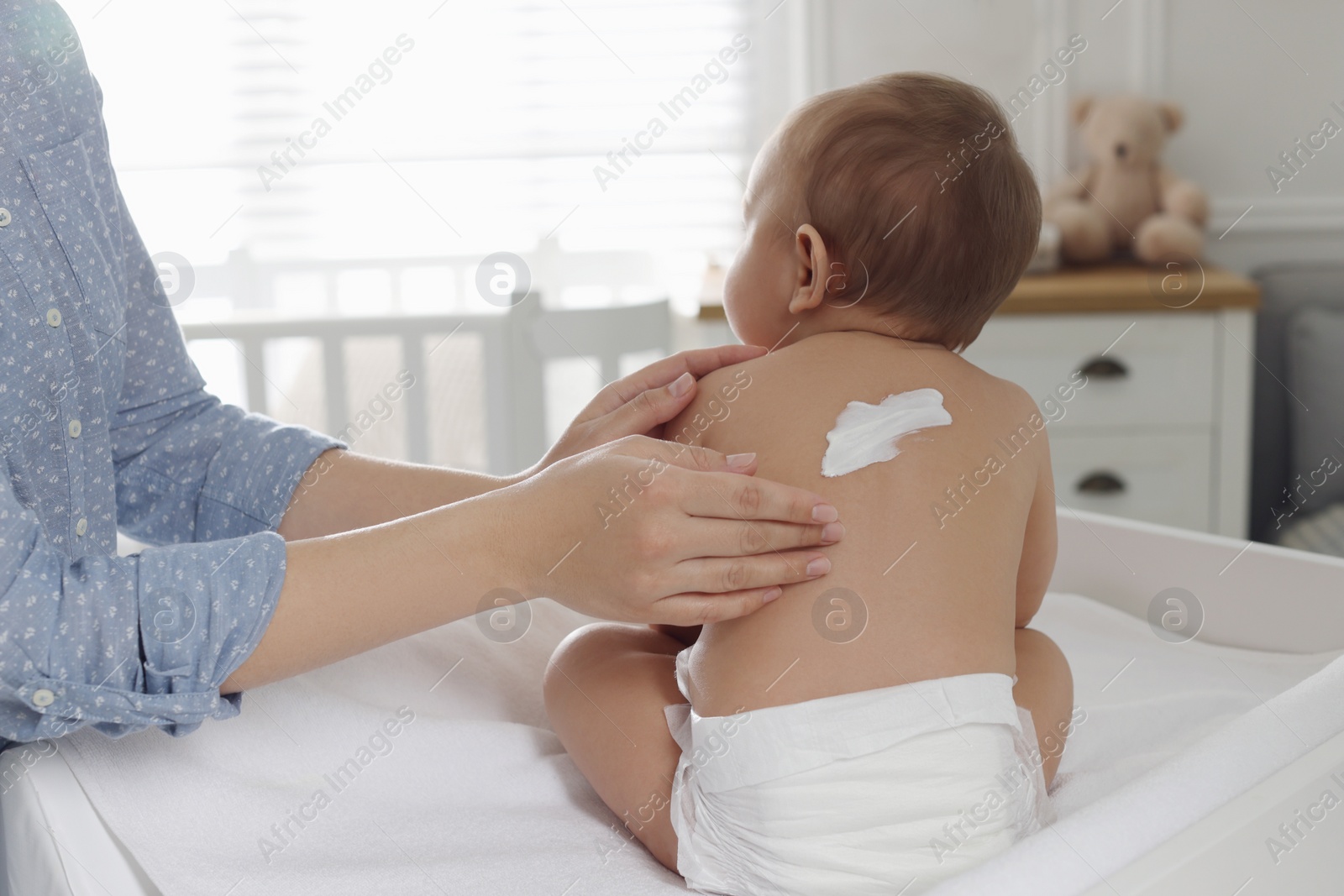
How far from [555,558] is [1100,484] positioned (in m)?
1.87

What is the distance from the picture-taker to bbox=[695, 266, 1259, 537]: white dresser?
7.27 feet

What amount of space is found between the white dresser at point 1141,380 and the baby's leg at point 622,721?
54.4 inches

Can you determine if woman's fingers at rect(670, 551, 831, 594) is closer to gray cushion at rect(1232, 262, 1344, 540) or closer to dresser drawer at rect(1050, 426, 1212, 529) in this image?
dresser drawer at rect(1050, 426, 1212, 529)

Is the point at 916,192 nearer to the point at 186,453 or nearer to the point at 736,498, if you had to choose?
the point at 736,498

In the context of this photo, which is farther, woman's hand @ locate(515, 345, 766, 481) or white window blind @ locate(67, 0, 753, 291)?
white window blind @ locate(67, 0, 753, 291)

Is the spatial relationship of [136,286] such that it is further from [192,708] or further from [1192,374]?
[1192,374]

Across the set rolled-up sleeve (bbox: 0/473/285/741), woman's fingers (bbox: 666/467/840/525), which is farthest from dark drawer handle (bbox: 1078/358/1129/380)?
rolled-up sleeve (bbox: 0/473/285/741)

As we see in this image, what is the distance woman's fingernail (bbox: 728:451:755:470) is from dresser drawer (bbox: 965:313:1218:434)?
1.59 meters

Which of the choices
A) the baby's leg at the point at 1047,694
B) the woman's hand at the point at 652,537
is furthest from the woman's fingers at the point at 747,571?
the baby's leg at the point at 1047,694

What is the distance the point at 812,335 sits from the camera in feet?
2.86

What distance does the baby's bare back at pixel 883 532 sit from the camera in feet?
2.35

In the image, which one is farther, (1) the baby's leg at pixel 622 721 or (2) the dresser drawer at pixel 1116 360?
(2) the dresser drawer at pixel 1116 360

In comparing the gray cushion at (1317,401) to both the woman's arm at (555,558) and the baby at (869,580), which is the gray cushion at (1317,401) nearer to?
the baby at (869,580)

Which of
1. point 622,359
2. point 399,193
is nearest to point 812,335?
point 622,359
